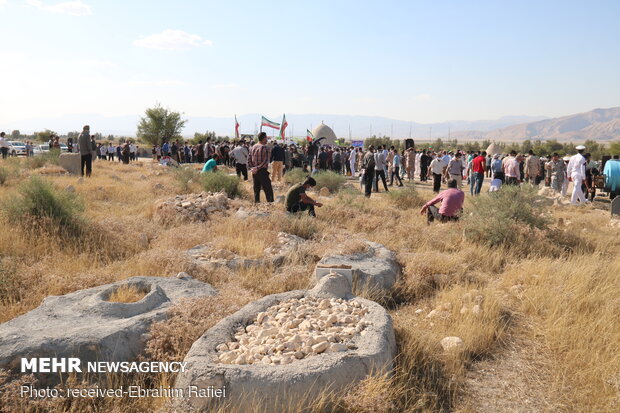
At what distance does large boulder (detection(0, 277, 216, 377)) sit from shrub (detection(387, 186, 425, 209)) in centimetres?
770

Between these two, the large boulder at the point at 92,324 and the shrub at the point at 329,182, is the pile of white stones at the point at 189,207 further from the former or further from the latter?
the shrub at the point at 329,182

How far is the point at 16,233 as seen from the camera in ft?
19.7

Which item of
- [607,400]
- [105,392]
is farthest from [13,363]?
[607,400]

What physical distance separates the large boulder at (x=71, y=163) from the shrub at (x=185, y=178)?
15.4 ft

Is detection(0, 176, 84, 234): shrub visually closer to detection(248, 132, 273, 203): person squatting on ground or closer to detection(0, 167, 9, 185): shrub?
detection(248, 132, 273, 203): person squatting on ground

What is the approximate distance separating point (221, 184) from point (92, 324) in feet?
24.7

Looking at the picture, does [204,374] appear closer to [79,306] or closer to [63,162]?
[79,306]

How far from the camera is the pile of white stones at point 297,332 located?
10.1ft

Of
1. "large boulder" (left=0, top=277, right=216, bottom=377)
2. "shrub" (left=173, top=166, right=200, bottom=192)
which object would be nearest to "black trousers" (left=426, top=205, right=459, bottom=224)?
"large boulder" (left=0, top=277, right=216, bottom=377)

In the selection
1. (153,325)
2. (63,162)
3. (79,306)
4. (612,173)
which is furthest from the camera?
(63,162)

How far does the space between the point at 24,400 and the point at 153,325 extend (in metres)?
0.99

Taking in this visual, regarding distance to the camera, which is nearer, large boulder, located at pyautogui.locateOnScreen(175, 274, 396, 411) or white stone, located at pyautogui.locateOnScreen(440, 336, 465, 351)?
large boulder, located at pyautogui.locateOnScreen(175, 274, 396, 411)

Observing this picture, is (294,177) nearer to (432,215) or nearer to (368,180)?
(368,180)

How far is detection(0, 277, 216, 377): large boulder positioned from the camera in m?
3.13
